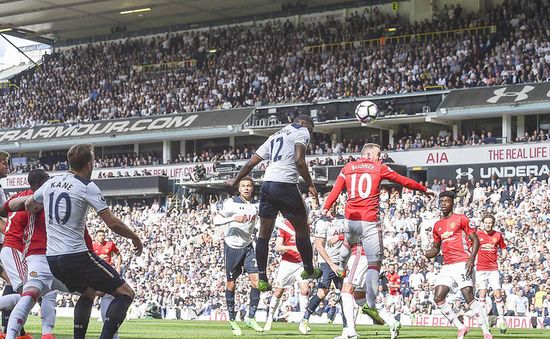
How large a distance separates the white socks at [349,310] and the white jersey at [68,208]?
4.80 metres

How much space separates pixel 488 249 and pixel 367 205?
26.9 ft

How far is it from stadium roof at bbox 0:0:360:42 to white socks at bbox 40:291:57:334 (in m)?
47.0

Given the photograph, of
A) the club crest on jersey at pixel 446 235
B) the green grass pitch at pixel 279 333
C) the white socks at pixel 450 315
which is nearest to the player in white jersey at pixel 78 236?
the green grass pitch at pixel 279 333

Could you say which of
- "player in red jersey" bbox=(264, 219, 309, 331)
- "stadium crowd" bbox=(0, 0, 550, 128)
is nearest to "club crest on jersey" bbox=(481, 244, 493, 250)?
"player in red jersey" bbox=(264, 219, 309, 331)

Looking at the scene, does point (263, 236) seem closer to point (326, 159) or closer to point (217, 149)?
point (326, 159)

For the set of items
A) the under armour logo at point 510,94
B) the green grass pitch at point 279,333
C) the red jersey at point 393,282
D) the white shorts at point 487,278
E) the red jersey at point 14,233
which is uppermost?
the under armour logo at point 510,94

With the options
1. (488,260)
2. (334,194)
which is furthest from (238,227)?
(488,260)

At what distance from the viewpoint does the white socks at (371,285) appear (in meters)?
14.5

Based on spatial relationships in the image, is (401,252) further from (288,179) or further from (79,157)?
(79,157)

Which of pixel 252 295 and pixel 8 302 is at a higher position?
pixel 8 302

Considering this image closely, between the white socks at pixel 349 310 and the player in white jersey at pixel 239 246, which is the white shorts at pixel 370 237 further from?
the player in white jersey at pixel 239 246

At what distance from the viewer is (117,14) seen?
64.2m

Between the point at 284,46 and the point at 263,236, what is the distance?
1712 inches

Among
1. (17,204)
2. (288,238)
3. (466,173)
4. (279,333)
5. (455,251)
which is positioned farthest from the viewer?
(466,173)
